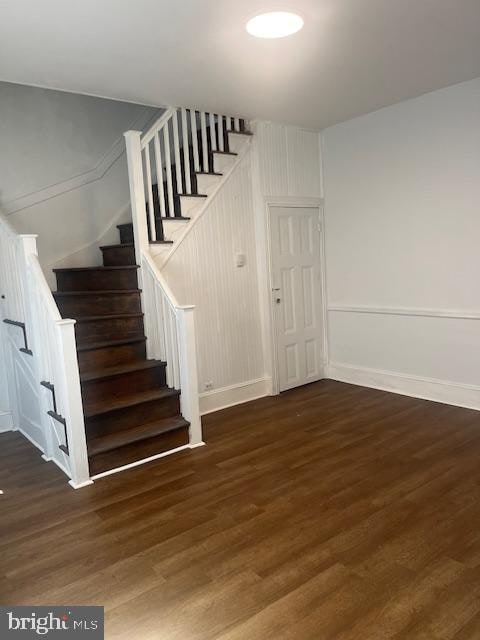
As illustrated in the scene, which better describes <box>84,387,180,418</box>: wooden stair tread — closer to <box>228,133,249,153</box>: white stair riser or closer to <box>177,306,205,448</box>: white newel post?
<box>177,306,205,448</box>: white newel post

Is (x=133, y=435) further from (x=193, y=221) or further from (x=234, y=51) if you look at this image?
(x=234, y=51)

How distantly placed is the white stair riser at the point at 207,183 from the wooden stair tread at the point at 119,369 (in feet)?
5.24

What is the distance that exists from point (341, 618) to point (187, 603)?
0.61m

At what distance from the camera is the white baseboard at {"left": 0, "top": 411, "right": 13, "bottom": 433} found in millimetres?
4109

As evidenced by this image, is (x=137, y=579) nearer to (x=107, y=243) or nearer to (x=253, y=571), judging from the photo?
(x=253, y=571)

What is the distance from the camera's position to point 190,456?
3375 mm

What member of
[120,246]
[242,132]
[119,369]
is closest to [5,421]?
[119,369]

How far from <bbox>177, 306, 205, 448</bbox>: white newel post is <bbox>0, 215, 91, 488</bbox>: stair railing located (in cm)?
79

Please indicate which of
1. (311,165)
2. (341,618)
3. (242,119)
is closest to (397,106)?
(311,165)

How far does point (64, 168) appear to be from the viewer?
459 centimetres

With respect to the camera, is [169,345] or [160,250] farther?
[160,250]

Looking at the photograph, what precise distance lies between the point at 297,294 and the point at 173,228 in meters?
1.52

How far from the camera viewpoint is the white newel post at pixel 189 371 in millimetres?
3436

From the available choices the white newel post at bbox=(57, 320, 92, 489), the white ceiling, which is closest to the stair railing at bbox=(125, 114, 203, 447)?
the white ceiling
